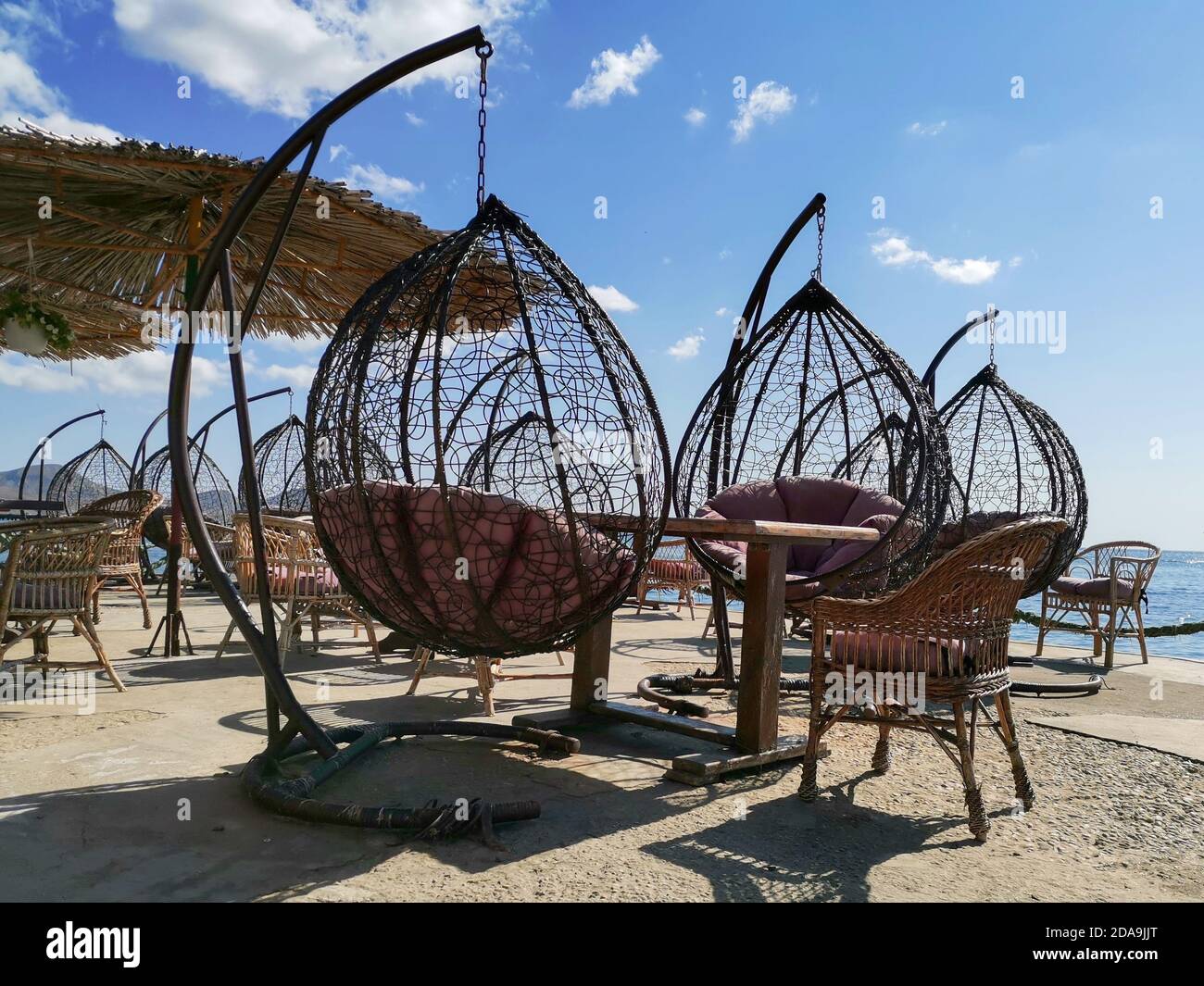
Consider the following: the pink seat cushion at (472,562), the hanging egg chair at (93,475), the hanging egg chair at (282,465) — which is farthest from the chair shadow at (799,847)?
the hanging egg chair at (93,475)

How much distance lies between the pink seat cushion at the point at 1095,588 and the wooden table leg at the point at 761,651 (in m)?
4.71

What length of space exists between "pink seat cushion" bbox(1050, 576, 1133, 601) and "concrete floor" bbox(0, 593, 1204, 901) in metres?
2.68

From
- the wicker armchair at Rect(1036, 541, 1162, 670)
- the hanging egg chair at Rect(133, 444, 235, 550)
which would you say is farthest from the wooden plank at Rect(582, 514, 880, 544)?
the hanging egg chair at Rect(133, 444, 235, 550)

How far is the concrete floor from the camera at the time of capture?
7.35ft

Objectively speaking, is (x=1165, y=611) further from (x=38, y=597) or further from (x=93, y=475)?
(x=38, y=597)

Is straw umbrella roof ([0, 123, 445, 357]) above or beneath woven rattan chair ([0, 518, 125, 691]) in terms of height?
above

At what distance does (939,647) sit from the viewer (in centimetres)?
284

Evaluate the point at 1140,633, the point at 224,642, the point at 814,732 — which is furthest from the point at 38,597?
the point at 1140,633

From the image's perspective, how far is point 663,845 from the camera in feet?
→ 8.38

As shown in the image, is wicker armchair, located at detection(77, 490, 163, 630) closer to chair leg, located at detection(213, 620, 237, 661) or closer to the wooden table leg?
chair leg, located at detection(213, 620, 237, 661)

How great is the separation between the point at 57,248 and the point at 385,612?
4004 millimetres

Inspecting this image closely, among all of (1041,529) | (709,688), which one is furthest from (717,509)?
(1041,529)

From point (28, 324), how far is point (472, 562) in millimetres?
4298
